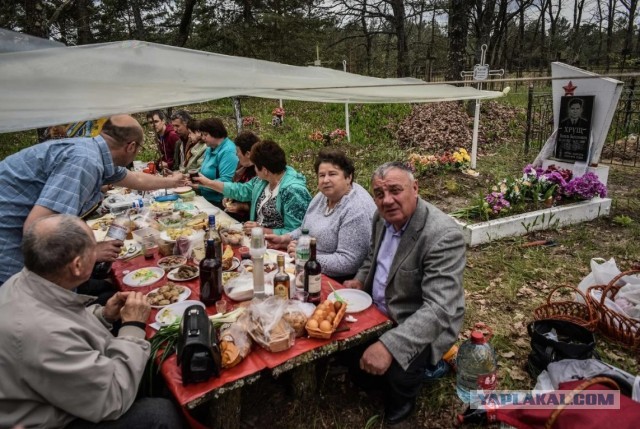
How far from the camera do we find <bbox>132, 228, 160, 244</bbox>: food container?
362 cm

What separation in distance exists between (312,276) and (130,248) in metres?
1.98

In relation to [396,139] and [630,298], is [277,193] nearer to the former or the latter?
[630,298]

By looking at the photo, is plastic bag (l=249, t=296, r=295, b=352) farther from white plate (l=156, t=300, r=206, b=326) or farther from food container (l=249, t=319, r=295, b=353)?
white plate (l=156, t=300, r=206, b=326)

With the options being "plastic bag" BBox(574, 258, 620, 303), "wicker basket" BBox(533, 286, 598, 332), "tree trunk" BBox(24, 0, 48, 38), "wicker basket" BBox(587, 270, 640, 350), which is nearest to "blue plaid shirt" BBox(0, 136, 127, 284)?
"wicker basket" BBox(533, 286, 598, 332)

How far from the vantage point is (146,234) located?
146 inches

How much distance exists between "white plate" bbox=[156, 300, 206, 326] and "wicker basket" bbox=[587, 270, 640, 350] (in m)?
3.36

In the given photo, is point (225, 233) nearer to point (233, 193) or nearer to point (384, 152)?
point (233, 193)

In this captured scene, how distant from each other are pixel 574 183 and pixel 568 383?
4.76 metres

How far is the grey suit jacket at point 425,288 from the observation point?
2367 millimetres

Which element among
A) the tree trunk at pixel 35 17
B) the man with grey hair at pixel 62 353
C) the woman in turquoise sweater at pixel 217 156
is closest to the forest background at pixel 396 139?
the tree trunk at pixel 35 17

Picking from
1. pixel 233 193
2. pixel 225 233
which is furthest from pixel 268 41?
pixel 225 233

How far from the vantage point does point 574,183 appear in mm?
6297

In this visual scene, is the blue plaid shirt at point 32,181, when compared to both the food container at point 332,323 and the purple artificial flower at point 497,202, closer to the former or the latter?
the food container at point 332,323

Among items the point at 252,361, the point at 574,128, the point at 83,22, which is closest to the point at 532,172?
the point at 574,128
